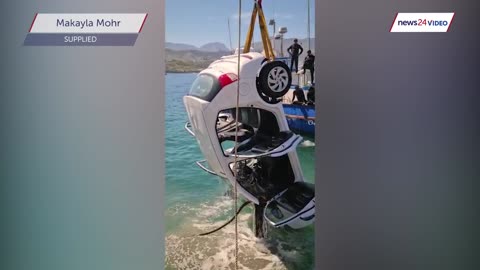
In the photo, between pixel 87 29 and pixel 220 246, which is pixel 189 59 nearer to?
pixel 87 29

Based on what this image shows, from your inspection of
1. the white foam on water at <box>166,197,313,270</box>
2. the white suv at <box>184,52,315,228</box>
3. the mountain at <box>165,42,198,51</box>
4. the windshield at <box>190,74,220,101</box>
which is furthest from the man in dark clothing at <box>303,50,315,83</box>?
the white foam on water at <box>166,197,313,270</box>

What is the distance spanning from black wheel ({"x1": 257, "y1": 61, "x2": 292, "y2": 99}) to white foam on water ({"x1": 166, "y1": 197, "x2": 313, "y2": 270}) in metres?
0.60

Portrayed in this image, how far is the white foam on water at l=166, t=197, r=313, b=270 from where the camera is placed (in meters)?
1.45

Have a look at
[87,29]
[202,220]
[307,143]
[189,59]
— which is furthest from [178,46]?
[202,220]

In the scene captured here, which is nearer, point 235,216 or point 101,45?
point 101,45

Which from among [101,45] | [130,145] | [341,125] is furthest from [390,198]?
[101,45]

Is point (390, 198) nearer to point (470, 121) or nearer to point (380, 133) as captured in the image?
point (380, 133)

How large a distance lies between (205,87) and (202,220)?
0.69 meters

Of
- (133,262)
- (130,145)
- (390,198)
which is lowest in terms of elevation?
(133,262)

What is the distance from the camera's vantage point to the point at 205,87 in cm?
→ 147

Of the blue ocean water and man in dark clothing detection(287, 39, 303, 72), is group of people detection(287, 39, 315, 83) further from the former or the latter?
the blue ocean water

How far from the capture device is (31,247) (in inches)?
54.2

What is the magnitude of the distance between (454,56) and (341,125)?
2.04ft

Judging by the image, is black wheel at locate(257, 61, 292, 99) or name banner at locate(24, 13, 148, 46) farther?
black wheel at locate(257, 61, 292, 99)
